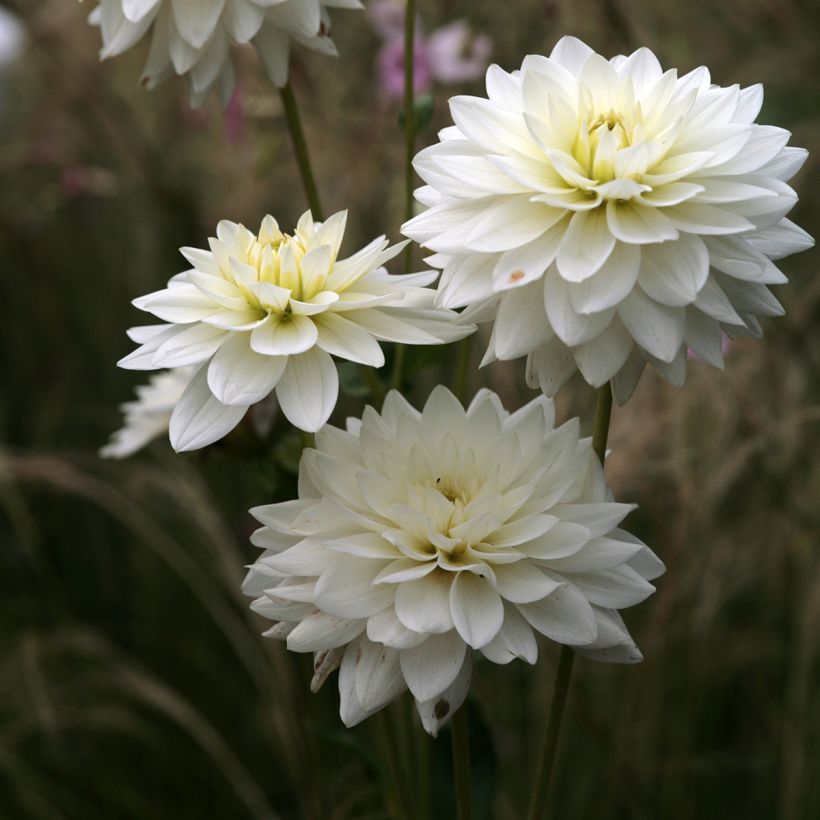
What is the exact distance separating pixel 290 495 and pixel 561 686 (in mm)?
305

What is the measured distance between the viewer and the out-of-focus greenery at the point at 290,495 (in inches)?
45.3

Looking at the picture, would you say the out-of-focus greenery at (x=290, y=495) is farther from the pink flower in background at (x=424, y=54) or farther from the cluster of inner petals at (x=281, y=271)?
the cluster of inner petals at (x=281, y=271)

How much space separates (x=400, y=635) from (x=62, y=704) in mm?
1057

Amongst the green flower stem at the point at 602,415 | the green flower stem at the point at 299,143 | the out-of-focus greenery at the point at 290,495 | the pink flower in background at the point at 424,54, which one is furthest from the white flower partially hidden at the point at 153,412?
the pink flower in background at the point at 424,54

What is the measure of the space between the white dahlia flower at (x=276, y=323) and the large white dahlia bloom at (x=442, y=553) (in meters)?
0.03

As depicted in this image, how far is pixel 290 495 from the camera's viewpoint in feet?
2.65

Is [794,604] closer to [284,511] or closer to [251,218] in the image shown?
[284,511]

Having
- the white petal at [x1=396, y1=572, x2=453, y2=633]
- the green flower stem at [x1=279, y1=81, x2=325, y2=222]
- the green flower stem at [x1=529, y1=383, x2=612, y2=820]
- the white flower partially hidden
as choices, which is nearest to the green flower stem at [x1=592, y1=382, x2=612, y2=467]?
the green flower stem at [x1=529, y1=383, x2=612, y2=820]

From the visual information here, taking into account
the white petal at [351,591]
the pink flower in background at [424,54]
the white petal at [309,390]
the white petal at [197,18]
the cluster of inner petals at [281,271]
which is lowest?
the white petal at [351,591]

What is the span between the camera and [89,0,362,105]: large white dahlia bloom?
69 cm

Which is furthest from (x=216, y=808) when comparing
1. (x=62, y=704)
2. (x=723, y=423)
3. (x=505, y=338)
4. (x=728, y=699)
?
(x=505, y=338)

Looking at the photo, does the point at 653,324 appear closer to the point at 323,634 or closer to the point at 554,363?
the point at 554,363

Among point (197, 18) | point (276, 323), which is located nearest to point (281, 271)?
point (276, 323)

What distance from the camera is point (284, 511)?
1.79ft
